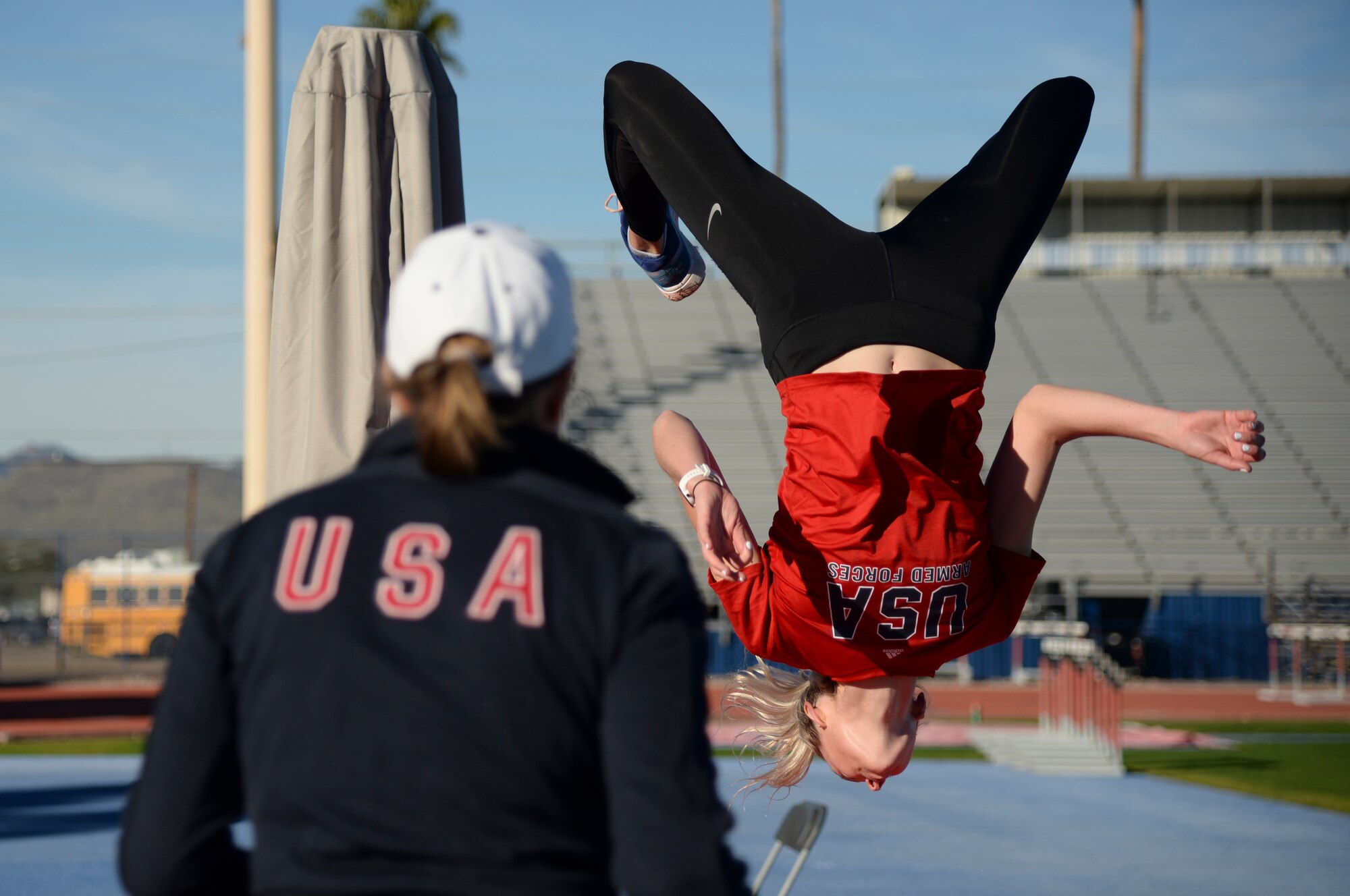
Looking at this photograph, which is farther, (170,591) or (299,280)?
(170,591)

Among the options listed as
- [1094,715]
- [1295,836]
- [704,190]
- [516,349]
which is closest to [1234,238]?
[1094,715]

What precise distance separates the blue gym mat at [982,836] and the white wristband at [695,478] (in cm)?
367

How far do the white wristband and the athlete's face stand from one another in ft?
3.68

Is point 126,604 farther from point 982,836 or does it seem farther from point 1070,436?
point 1070,436

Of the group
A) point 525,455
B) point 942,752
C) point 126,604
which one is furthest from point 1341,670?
point 525,455

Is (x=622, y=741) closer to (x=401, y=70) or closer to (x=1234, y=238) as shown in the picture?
(x=401, y=70)

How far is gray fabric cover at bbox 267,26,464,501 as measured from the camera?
319 cm

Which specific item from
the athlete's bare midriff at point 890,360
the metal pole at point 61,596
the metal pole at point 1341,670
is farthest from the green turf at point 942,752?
the metal pole at point 61,596

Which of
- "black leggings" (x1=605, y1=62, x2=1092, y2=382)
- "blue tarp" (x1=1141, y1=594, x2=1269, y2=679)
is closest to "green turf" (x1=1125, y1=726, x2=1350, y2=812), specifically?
"blue tarp" (x1=1141, y1=594, x2=1269, y2=679)

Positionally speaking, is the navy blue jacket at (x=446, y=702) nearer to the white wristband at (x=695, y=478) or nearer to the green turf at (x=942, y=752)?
the white wristband at (x=695, y=478)

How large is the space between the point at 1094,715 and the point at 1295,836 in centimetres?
404

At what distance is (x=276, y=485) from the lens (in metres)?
3.18

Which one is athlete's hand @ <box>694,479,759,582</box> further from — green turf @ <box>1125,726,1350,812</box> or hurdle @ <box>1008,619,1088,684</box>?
hurdle @ <box>1008,619,1088,684</box>

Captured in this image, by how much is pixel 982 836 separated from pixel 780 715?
188 inches
